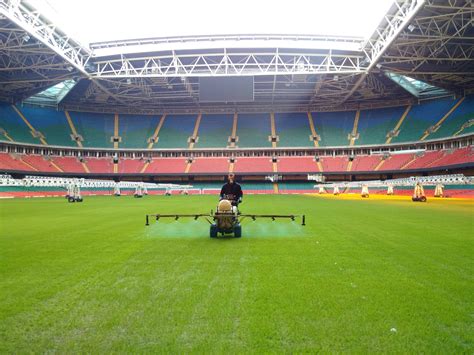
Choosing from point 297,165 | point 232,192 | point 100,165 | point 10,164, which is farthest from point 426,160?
point 10,164

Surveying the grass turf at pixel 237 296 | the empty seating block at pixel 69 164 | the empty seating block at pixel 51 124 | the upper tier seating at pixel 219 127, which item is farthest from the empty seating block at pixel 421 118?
the empty seating block at pixel 51 124

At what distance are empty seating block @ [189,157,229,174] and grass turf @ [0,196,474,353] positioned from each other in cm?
5770

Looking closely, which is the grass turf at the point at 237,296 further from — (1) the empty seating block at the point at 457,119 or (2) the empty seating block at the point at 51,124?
(2) the empty seating block at the point at 51,124

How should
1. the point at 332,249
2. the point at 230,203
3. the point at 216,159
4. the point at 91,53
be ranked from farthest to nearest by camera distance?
the point at 216,159 → the point at 91,53 → the point at 230,203 → the point at 332,249

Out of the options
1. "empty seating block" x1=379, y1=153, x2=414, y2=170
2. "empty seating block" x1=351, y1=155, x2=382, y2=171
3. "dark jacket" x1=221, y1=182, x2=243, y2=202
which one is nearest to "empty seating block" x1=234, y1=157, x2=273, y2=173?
"empty seating block" x1=351, y1=155, x2=382, y2=171

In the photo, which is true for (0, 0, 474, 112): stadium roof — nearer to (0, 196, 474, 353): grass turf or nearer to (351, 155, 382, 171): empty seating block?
(351, 155, 382, 171): empty seating block

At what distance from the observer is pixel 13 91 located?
59.1m

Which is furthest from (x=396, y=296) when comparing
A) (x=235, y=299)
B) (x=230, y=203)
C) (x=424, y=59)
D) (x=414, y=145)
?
(x=414, y=145)

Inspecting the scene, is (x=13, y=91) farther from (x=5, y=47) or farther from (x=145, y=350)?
(x=145, y=350)

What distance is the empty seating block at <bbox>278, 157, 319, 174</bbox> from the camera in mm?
65938

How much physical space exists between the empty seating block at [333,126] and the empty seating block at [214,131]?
60.0 ft

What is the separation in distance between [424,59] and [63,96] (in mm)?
58676

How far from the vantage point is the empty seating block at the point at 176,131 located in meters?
70.1

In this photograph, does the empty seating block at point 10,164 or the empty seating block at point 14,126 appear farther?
the empty seating block at point 14,126
